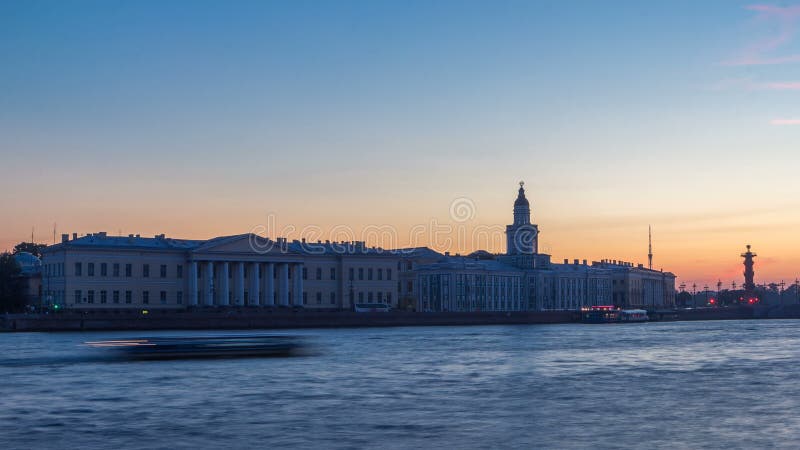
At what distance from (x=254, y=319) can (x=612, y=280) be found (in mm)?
74593

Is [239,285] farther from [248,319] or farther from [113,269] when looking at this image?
[248,319]

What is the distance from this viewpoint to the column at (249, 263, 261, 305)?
3811 inches

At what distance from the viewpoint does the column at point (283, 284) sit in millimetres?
98938

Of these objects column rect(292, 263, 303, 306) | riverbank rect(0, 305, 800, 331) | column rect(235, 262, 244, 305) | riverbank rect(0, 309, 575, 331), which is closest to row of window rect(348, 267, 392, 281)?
column rect(292, 263, 303, 306)

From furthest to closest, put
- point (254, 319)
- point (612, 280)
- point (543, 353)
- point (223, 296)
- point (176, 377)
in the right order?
1. point (612, 280)
2. point (223, 296)
3. point (254, 319)
4. point (543, 353)
5. point (176, 377)

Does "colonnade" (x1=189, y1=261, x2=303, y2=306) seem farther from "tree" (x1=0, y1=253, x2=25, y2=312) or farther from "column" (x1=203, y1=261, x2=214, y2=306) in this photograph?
"tree" (x1=0, y1=253, x2=25, y2=312)

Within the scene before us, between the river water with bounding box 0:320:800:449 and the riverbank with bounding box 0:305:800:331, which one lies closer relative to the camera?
the river water with bounding box 0:320:800:449

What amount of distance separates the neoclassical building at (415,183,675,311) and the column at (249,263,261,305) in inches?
992

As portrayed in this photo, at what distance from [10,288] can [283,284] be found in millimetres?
24510

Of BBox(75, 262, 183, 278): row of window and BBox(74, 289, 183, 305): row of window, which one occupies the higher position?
BBox(75, 262, 183, 278): row of window

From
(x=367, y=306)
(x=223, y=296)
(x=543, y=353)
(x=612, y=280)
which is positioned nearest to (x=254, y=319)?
(x=223, y=296)

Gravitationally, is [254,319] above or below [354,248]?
below

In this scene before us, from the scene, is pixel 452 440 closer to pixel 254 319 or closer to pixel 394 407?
pixel 394 407

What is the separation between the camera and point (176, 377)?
115 feet
